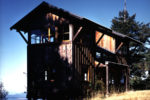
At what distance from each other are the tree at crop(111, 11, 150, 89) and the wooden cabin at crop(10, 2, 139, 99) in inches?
659

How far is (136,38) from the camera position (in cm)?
3806

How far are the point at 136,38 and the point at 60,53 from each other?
2455 cm


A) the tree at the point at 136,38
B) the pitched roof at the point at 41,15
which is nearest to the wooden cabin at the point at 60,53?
the pitched roof at the point at 41,15

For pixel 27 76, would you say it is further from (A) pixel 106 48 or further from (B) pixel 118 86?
(B) pixel 118 86

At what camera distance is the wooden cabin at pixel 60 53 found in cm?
1691

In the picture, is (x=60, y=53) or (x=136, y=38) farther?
(x=136, y=38)

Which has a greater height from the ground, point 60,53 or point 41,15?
point 41,15

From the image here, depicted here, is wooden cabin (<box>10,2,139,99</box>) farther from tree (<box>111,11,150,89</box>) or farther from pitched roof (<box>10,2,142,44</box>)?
tree (<box>111,11,150,89</box>)

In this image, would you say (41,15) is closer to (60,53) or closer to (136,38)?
(60,53)

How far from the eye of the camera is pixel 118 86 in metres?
23.1

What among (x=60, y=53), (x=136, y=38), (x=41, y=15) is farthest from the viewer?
(x=136, y=38)

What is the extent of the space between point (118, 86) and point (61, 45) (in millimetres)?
9641

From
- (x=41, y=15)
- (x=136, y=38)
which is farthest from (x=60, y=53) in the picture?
(x=136, y=38)

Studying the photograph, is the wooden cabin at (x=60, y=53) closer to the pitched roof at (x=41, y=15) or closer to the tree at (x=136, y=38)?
the pitched roof at (x=41, y=15)
